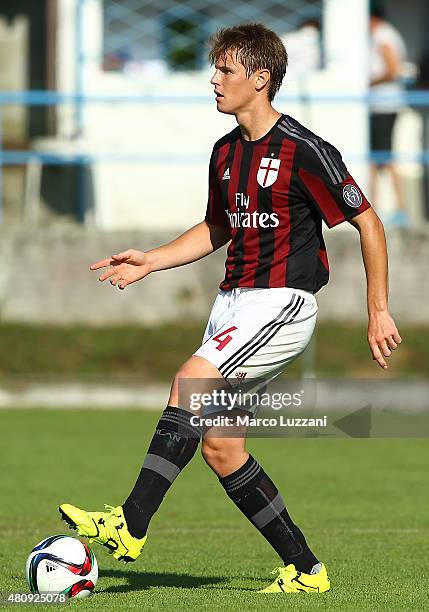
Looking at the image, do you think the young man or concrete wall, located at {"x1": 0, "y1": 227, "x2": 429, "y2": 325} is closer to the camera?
the young man

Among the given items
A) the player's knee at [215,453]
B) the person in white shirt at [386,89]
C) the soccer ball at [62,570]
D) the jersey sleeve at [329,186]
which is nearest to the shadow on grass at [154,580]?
the soccer ball at [62,570]

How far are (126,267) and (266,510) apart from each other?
1242 mm

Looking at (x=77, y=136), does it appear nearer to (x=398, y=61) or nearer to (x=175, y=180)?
(x=175, y=180)

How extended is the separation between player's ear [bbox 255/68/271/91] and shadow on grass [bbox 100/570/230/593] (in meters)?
2.23

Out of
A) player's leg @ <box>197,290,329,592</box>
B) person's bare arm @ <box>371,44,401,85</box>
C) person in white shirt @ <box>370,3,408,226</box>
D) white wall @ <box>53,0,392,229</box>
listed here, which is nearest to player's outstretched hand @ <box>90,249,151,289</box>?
player's leg @ <box>197,290,329,592</box>

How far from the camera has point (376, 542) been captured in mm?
8000

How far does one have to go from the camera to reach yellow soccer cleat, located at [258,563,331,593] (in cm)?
634

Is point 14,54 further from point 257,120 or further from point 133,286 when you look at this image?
point 257,120

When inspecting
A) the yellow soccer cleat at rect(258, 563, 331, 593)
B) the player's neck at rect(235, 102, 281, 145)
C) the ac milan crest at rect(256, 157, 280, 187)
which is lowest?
the yellow soccer cleat at rect(258, 563, 331, 593)

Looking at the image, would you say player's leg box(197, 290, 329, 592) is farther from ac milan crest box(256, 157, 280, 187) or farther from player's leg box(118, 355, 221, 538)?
ac milan crest box(256, 157, 280, 187)

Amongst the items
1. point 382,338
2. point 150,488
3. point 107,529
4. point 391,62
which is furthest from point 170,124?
point 107,529

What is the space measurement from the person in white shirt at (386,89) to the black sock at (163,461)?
541 inches

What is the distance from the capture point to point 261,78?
20.7 ft

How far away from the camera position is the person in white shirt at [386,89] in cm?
1964
